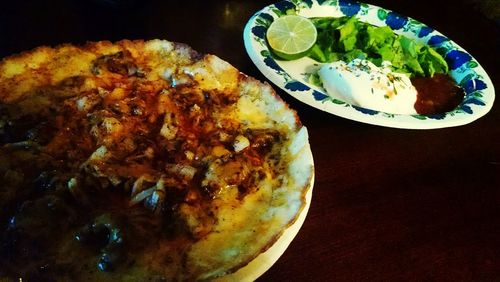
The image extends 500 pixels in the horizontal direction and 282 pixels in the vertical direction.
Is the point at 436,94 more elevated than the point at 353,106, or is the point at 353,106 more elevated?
the point at 353,106

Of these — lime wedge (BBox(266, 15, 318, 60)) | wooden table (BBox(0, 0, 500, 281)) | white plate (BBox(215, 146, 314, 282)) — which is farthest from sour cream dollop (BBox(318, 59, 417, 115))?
white plate (BBox(215, 146, 314, 282))

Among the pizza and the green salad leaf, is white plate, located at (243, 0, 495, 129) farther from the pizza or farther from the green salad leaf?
the pizza

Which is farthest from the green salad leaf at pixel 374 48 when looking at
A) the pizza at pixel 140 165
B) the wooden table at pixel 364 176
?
the pizza at pixel 140 165

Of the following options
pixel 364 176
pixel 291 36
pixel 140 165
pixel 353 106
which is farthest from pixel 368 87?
pixel 140 165

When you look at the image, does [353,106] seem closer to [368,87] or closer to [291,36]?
[368,87]

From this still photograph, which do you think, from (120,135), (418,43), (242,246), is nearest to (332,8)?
(418,43)

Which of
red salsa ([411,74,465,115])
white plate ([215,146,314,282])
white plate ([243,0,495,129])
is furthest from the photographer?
red salsa ([411,74,465,115])
